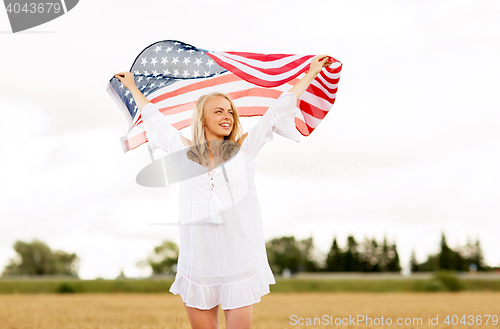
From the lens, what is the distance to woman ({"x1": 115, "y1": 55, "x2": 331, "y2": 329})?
10.7 ft

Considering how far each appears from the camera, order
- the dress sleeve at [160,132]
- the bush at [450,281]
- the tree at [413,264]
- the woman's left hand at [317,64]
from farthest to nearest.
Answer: the tree at [413,264], the bush at [450,281], the woman's left hand at [317,64], the dress sleeve at [160,132]

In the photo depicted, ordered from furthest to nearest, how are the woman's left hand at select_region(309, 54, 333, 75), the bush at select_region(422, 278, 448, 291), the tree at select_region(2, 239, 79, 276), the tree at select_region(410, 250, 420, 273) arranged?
1. the tree at select_region(410, 250, 420, 273)
2. the tree at select_region(2, 239, 79, 276)
3. the bush at select_region(422, 278, 448, 291)
4. the woman's left hand at select_region(309, 54, 333, 75)

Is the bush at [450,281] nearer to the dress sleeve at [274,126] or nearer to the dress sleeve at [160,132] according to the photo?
the dress sleeve at [274,126]

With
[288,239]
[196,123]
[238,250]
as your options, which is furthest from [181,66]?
[288,239]

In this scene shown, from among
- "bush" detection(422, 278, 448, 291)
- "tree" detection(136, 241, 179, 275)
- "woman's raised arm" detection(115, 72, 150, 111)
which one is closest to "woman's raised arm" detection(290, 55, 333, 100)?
"woman's raised arm" detection(115, 72, 150, 111)

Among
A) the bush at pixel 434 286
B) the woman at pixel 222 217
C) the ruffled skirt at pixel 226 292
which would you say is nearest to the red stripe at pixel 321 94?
the woman at pixel 222 217

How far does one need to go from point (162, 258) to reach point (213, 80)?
96724 mm

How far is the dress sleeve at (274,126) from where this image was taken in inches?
135

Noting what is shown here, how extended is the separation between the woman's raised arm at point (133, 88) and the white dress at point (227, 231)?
0.69m

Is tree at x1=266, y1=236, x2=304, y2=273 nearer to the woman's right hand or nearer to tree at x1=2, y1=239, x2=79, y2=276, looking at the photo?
tree at x1=2, y1=239, x2=79, y2=276

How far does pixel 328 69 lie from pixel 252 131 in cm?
269

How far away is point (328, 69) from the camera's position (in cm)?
574

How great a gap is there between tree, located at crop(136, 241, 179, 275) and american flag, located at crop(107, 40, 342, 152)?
9385 centimetres

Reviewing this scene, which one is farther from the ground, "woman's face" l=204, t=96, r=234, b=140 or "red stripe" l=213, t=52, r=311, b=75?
"red stripe" l=213, t=52, r=311, b=75
